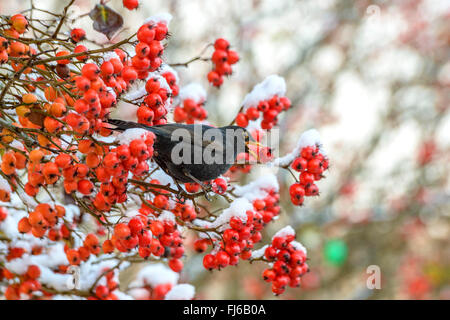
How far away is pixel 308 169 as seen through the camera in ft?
4.97

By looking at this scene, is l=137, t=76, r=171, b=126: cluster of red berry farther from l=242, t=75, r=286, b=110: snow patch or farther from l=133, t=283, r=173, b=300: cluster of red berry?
l=133, t=283, r=173, b=300: cluster of red berry

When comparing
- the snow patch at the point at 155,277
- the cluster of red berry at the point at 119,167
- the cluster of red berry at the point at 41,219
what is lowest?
the snow patch at the point at 155,277

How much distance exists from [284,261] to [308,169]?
33 centimetres

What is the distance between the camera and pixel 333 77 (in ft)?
16.7

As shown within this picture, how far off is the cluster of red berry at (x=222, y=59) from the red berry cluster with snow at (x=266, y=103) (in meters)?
0.18

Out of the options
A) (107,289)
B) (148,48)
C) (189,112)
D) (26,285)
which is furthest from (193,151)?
(26,285)

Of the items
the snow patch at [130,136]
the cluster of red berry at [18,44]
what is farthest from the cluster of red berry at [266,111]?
the cluster of red berry at [18,44]

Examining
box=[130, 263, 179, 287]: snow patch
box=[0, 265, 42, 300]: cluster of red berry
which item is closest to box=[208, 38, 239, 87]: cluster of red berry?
box=[130, 263, 179, 287]: snow patch

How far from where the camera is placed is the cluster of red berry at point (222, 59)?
1.88m

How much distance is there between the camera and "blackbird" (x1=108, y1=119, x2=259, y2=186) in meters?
1.50

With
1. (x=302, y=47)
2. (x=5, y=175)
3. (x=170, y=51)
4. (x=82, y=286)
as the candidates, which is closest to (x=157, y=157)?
(x=5, y=175)

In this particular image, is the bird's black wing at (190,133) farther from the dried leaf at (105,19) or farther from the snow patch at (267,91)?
the dried leaf at (105,19)

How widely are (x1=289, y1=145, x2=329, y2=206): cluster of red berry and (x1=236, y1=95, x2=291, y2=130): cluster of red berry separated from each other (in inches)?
13.5

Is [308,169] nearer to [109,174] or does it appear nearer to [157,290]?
[109,174]
